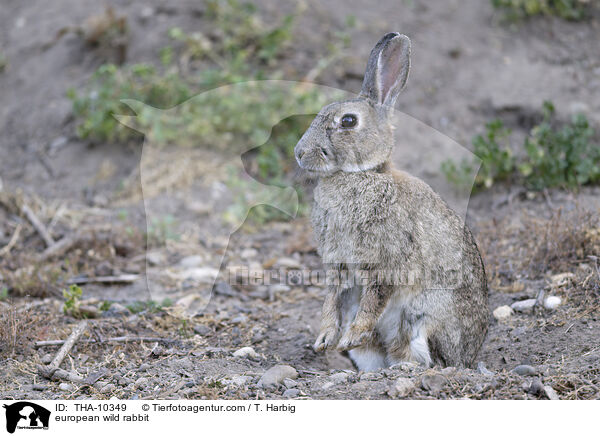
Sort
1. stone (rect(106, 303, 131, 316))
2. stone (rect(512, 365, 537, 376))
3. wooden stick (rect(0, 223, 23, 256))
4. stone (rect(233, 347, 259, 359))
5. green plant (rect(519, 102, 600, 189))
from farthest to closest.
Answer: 1. green plant (rect(519, 102, 600, 189))
2. wooden stick (rect(0, 223, 23, 256))
3. stone (rect(106, 303, 131, 316))
4. stone (rect(233, 347, 259, 359))
5. stone (rect(512, 365, 537, 376))

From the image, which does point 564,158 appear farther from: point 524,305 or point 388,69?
point 388,69

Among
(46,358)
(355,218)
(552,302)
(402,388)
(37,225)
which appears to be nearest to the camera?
(402,388)

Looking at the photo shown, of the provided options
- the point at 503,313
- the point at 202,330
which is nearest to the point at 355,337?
the point at 202,330

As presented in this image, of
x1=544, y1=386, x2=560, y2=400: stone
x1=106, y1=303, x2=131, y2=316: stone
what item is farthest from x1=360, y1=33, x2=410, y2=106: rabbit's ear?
x1=106, y1=303, x2=131, y2=316: stone

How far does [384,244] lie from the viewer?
14.8ft

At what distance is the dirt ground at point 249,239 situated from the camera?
14.4 ft

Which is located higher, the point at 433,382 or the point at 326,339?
the point at 433,382

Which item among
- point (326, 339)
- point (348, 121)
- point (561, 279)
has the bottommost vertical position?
point (326, 339)

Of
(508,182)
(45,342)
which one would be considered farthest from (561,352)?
(45,342)

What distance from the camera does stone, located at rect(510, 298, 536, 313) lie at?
17.9 ft

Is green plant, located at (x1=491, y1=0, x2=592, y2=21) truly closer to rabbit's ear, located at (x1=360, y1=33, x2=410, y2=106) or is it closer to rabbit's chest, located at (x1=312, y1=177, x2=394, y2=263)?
rabbit's ear, located at (x1=360, y1=33, x2=410, y2=106)

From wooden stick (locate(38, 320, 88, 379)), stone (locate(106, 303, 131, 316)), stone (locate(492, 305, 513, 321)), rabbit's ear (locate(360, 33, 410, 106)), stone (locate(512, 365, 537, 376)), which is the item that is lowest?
stone (locate(106, 303, 131, 316))
